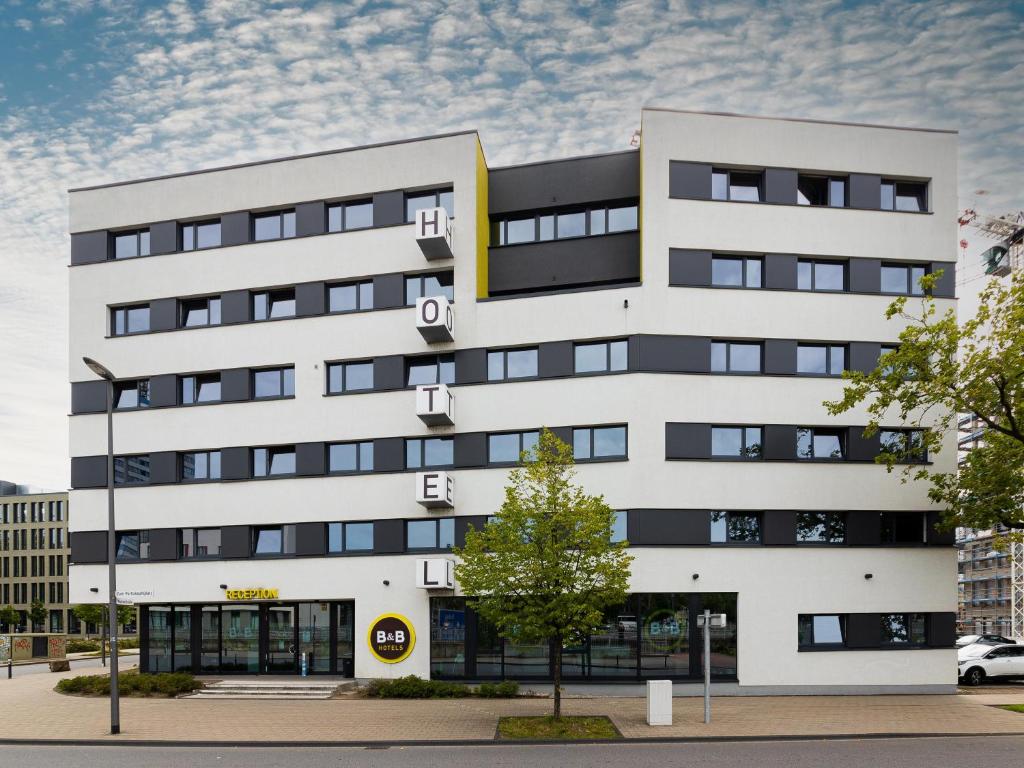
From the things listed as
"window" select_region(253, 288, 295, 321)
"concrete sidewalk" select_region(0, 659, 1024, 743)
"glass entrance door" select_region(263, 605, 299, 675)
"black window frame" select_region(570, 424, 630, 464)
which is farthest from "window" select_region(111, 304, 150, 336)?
"black window frame" select_region(570, 424, 630, 464)

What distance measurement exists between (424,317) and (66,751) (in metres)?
15.6

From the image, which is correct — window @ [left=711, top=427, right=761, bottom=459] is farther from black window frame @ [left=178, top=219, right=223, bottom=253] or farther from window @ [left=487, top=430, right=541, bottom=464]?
black window frame @ [left=178, top=219, right=223, bottom=253]

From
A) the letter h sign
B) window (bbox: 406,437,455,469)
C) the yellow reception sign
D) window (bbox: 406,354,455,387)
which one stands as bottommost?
the yellow reception sign

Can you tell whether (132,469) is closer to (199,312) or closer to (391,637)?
(199,312)

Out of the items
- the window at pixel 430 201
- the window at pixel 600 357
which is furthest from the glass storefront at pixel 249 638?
the window at pixel 430 201

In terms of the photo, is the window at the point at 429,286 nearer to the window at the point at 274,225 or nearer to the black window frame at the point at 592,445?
the window at the point at 274,225

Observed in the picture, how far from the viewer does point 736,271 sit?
95.7ft

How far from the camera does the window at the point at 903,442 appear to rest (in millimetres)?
28000

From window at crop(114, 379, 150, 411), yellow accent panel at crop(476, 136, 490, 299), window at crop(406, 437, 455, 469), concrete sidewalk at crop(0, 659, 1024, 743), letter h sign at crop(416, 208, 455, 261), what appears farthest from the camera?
window at crop(114, 379, 150, 411)

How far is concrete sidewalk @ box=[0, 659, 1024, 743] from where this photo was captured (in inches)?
821

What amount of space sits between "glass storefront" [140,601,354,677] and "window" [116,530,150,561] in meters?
2.02

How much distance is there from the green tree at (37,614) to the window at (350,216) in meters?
76.4

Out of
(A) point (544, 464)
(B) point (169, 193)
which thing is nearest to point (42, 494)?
(B) point (169, 193)

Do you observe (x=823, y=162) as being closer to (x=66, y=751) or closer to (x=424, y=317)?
(x=424, y=317)
